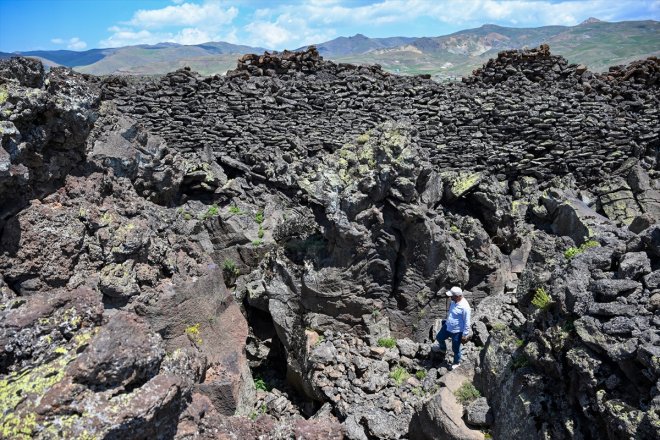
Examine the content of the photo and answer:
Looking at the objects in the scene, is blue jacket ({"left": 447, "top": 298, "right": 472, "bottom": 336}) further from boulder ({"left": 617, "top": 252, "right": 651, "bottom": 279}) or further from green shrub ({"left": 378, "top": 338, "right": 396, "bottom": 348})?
boulder ({"left": 617, "top": 252, "right": 651, "bottom": 279})

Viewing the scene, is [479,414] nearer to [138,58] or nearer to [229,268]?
[229,268]

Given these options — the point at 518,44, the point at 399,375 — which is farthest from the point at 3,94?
the point at 518,44

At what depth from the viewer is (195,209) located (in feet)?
43.4

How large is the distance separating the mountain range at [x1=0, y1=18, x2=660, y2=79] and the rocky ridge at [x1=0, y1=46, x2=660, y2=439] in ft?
72.3

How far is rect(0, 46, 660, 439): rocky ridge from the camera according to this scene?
4.04 metres

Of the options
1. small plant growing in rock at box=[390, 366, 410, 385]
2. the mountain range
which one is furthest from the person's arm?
the mountain range

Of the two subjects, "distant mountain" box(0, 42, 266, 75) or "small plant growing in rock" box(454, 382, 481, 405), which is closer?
"small plant growing in rock" box(454, 382, 481, 405)

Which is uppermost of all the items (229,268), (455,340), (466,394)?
(466,394)

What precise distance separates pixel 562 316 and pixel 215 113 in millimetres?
12016

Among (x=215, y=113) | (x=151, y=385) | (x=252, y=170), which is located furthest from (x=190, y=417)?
(x=215, y=113)

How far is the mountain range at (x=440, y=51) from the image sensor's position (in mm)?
49500

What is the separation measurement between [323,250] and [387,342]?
2264mm

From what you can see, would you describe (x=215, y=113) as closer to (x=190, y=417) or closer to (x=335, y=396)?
(x=335, y=396)

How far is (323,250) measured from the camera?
9.84 m
